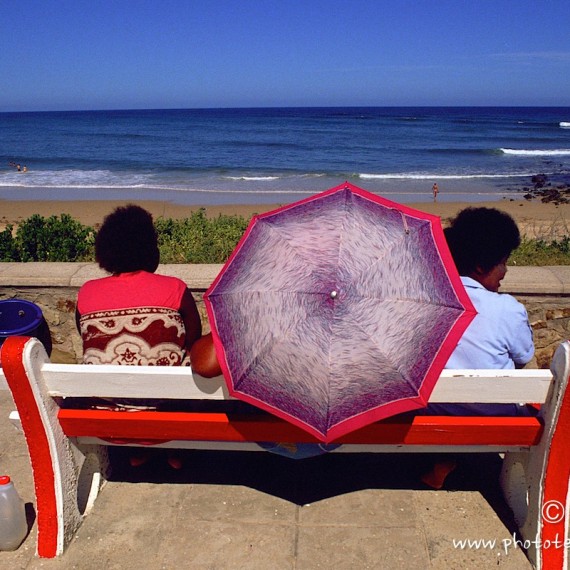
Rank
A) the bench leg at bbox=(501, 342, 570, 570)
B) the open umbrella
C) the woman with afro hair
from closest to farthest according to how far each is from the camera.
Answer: the open umbrella
the bench leg at bbox=(501, 342, 570, 570)
the woman with afro hair

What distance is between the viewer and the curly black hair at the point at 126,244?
2.92 meters

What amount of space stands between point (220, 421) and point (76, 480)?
827 mm

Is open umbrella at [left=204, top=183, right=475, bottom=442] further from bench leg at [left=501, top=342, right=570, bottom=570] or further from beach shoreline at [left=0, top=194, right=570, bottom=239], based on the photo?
beach shoreline at [left=0, top=194, right=570, bottom=239]

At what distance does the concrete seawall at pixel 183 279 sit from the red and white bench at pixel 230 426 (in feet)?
5.42

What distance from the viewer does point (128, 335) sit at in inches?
109

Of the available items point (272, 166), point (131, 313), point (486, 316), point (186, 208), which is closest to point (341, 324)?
point (486, 316)

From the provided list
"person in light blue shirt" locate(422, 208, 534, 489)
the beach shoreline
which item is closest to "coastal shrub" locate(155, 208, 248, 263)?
"person in light blue shirt" locate(422, 208, 534, 489)

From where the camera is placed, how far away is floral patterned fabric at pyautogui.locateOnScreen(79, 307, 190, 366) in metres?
2.76

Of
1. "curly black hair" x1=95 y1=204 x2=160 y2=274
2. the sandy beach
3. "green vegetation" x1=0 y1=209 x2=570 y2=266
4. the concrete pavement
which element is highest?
"curly black hair" x1=95 y1=204 x2=160 y2=274

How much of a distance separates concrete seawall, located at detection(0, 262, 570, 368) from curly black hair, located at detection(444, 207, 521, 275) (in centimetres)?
117

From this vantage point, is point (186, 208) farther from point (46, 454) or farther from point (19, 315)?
point (46, 454)

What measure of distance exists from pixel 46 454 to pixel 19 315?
69.9 inches

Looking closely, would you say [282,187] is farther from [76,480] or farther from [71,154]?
[76,480]

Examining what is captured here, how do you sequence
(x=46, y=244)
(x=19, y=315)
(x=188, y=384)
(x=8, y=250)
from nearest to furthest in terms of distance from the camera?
(x=188, y=384), (x=19, y=315), (x=8, y=250), (x=46, y=244)
